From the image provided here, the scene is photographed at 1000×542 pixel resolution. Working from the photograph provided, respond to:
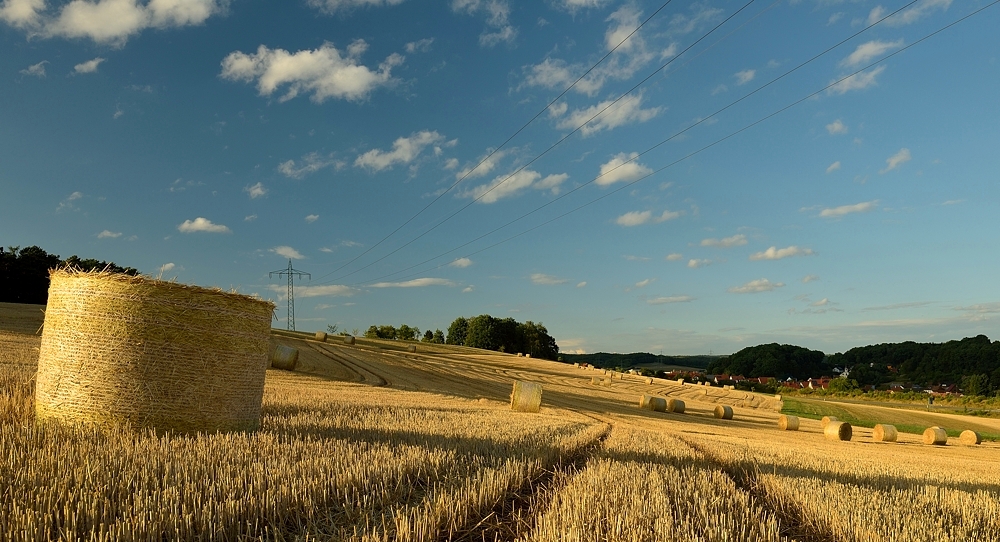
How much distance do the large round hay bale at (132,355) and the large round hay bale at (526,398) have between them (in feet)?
39.7

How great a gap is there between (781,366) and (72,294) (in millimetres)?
108361

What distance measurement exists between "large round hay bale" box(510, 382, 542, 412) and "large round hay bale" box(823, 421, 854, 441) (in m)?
10.7

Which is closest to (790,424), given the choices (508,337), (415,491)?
(415,491)

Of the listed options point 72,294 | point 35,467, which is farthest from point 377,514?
point 72,294

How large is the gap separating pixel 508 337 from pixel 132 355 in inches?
3747

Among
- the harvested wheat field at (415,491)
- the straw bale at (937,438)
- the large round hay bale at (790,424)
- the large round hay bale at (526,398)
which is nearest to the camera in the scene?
the harvested wheat field at (415,491)

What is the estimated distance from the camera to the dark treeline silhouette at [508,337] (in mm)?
98188

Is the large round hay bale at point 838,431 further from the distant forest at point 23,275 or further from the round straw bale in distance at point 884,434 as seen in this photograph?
the distant forest at point 23,275

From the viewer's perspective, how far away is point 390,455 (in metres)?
5.23

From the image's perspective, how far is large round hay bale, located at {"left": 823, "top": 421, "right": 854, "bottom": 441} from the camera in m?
20.8

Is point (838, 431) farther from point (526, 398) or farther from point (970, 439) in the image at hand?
point (526, 398)

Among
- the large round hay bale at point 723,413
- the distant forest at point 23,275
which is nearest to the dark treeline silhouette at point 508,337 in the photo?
the distant forest at point 23,275

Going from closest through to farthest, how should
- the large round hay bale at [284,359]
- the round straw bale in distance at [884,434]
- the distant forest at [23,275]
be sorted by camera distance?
the round straw bale in distance at [884,434], the large round hay bale at [284,359], the distant forest at [23,275]

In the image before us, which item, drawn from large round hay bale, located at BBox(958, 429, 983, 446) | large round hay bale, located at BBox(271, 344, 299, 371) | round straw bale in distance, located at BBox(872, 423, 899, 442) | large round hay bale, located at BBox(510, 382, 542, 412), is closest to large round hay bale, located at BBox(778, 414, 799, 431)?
round straw bale in distance, located at BBox(872, 423, 899, 442)
